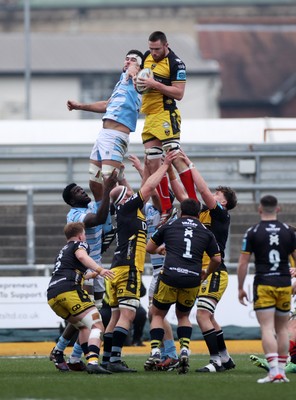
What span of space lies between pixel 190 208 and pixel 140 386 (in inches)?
105

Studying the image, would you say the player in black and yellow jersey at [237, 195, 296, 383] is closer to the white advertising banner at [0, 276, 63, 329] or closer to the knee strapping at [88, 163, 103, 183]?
the knee strapping at [88, 163, 103, 183]

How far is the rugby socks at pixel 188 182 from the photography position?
1705 centimetres

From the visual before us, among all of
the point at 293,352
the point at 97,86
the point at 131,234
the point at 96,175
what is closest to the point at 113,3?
the point at 97,86

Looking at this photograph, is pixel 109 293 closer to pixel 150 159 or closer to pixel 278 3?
pixel 150 159

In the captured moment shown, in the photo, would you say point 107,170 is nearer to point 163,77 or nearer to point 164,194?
point 164,194

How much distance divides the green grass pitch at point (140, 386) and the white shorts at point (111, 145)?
2913 mm

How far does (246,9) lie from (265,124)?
5770 centimetres

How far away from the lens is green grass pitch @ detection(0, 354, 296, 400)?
13.1 metres

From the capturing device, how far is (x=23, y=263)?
25.9m

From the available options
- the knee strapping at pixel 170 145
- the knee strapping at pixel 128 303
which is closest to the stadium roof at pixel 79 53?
the knee strapping at pixel 170 145

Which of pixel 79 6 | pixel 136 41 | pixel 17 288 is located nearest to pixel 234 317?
pixel 17 288

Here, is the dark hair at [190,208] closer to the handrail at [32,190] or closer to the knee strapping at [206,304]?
the knee strapping at [206,304]

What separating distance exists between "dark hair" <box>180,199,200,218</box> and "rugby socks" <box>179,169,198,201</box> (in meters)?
1.13

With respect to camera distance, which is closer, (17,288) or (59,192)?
(17,288)
